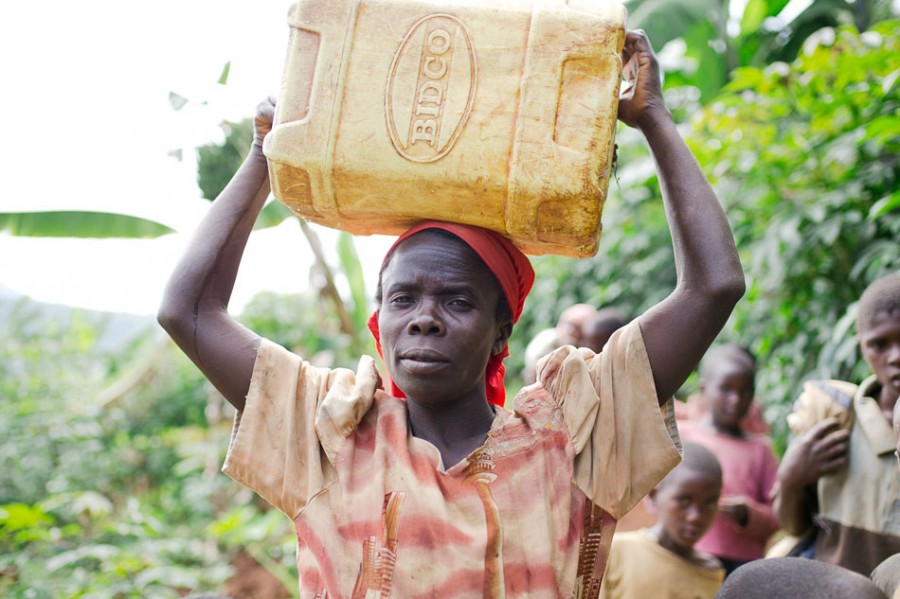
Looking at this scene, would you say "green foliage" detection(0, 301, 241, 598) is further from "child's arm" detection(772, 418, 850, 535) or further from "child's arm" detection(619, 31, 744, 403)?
"child's arm" detection(619, 31, 744, 403)

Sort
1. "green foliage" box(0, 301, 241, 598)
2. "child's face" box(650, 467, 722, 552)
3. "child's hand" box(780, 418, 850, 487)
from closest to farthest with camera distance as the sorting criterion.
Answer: "child's hand" box(780, 418, 850, 487) < "child's face" box(650, 467, 722, 552) < "green foliage" box(0, 301, 241, 598)

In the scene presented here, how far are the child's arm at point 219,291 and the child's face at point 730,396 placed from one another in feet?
9.40

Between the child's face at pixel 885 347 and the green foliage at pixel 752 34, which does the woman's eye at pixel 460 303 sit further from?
the green foliage at pixel 752 34

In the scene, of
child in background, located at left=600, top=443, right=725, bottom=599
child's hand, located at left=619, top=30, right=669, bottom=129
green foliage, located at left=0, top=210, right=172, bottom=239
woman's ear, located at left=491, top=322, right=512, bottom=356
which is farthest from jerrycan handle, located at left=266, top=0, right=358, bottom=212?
green foliage, located at left=0, top=210, right=172, bottom=239

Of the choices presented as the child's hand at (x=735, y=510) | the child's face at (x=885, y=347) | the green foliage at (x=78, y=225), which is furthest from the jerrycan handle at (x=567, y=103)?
the green foliage at (x=78, y=225)

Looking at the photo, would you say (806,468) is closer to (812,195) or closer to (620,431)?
(620,431)

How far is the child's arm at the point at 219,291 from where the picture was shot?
1.84 meters

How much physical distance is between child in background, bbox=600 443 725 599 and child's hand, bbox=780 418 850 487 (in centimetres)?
43

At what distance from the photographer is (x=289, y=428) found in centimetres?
179

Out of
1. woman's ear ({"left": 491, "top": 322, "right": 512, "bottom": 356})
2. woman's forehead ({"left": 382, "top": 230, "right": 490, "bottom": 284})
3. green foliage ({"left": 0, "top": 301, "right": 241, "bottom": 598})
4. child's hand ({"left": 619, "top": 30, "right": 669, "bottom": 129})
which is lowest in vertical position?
green foliage ({"left": 0, "top": 301, "right": 241, "bottom": 598})

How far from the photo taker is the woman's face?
1732 mm

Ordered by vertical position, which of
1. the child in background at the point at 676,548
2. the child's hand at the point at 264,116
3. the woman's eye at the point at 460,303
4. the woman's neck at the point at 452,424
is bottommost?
the child in background at the point at 676,548

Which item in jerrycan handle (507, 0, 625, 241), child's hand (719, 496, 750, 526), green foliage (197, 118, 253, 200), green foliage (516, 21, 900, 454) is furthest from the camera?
green foliage (197, 118, 253, 200)

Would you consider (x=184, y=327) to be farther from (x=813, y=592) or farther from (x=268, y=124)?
(x=813, y=592)
